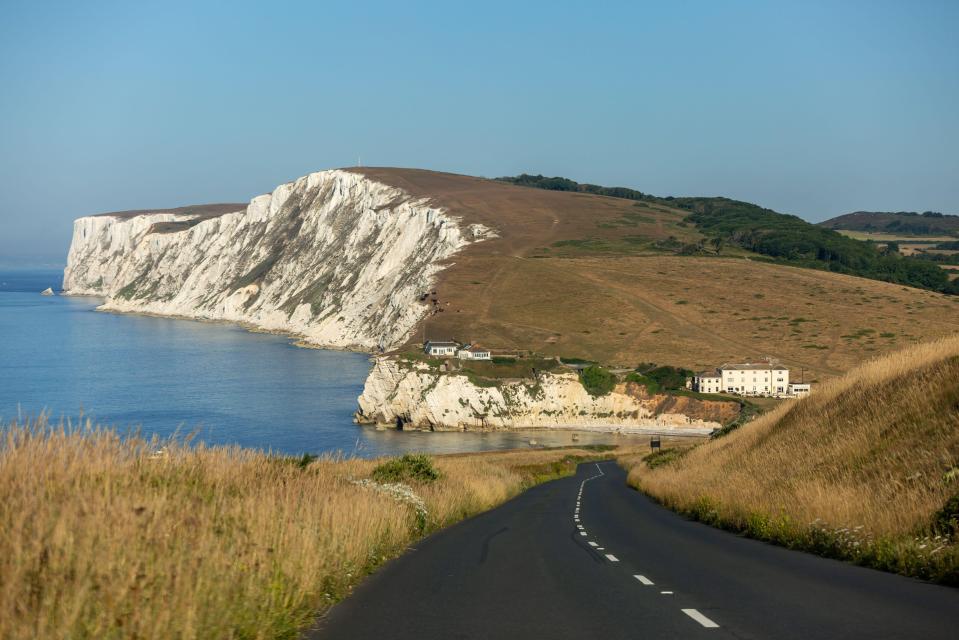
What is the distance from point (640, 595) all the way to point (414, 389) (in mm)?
99225

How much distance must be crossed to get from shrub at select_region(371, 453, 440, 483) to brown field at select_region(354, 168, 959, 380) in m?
94.8

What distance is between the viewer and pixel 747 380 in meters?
111

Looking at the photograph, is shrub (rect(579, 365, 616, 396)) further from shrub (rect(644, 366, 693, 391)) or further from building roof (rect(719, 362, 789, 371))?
building roof (rect(719, 362, 789, 371))

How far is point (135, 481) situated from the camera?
29.8 feet

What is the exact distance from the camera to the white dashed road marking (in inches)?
327

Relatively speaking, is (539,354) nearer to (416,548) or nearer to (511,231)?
(511,231)

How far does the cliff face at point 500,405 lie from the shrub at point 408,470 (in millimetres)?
81417

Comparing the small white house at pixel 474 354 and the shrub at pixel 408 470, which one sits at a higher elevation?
the shrub at pixel 408 470

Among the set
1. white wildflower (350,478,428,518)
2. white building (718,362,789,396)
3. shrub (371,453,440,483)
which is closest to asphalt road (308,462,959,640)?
white wildflower (350,478,428,518)

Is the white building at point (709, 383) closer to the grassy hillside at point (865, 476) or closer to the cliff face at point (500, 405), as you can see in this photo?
the cliff face at point (500, 405)

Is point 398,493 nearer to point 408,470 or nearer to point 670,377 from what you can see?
point 408,470

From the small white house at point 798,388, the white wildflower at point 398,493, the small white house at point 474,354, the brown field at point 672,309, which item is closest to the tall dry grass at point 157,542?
the white wildflower at point 398,493

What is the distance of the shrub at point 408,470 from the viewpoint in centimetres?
2302

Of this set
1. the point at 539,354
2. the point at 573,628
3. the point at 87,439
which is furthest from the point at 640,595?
the point at 539,354
